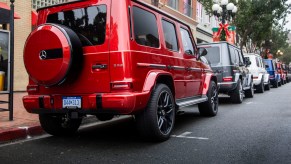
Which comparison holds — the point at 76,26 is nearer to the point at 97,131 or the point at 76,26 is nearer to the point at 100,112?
the point at 100,112

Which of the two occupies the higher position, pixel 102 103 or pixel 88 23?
pixel 88 23

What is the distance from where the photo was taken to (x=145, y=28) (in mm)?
5055

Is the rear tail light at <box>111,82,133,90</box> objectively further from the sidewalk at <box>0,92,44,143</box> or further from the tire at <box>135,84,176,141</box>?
the sidewalk at <box>0,92,44,143</box>

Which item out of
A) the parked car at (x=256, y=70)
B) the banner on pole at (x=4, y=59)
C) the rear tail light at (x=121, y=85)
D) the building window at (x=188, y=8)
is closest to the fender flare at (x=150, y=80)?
the rear tail light at (x=121, y=85)

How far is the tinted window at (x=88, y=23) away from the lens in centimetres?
465

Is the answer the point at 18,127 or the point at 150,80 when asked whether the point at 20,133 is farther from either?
the point at 150,80

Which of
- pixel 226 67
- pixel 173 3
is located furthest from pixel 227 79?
pixel 173 3

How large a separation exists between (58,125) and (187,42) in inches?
122

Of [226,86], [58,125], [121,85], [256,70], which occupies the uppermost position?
[256,70]

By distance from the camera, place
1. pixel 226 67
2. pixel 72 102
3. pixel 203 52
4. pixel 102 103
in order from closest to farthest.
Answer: pixel 102 103, pixel 72 102, pixel 203 52, pixel 226 67

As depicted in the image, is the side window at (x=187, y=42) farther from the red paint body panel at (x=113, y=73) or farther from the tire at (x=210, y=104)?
the red paint body panel at (x=113, y=73)

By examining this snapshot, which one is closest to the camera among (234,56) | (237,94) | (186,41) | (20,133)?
(20,133)

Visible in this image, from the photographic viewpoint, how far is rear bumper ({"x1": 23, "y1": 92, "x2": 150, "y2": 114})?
433cm

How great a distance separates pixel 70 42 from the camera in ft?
14.7
